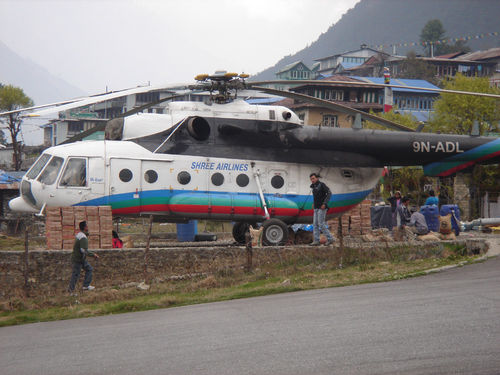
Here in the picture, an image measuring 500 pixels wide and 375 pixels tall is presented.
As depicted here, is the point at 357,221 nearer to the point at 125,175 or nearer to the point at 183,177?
the point at 183,177

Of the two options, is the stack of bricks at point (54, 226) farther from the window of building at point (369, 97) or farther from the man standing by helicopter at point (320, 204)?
the window of building at point (369, 97)

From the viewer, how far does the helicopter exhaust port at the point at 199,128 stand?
18.0 metres

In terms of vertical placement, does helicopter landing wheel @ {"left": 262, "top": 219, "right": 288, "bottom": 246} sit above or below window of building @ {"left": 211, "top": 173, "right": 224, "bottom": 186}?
below

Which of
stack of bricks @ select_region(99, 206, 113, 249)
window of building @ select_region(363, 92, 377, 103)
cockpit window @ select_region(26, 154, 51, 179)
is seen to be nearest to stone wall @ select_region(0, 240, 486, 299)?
stack of bricks @ select_region(99, 206, 113, 249)

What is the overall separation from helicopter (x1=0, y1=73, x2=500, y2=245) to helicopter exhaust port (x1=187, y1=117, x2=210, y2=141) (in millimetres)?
30

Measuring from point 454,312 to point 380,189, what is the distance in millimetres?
42315

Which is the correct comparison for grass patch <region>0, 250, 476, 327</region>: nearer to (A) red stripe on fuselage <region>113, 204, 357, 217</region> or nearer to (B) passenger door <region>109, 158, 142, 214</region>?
(A) red stripe on fuselage <region>113, 204, 357, 217</region>

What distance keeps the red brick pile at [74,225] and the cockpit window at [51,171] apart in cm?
114

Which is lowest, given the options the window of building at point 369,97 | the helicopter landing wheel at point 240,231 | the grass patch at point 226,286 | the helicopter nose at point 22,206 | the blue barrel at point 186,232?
the grass patch at point 226,286

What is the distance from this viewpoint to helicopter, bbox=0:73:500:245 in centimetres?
1745

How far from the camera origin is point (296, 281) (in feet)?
48.2

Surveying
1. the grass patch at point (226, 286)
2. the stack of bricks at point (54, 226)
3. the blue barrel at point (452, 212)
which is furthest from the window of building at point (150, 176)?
the blue barrel at point (452, 212)

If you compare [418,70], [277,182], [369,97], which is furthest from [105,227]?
[418,70]

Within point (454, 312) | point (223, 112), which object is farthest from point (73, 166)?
point (454, 312)
